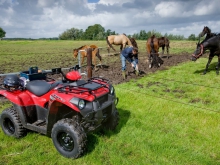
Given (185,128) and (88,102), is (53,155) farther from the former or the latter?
(185,128)

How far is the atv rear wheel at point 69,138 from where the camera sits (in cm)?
314

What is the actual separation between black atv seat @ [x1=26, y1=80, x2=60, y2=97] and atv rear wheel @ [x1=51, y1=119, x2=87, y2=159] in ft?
2.17

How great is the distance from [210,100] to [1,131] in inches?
231

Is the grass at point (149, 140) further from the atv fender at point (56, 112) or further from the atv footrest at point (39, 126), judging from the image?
the atv fender at point (56, 112)

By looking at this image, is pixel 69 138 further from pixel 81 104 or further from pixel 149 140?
pixel 149 140

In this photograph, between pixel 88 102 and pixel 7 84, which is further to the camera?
pixel 7 84

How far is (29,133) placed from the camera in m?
4.14

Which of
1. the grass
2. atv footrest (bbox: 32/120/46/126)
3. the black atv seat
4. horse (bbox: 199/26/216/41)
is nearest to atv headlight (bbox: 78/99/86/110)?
the black atv seat

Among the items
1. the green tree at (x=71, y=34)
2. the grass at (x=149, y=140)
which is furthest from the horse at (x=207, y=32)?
the green tree at (x=71, y=34)

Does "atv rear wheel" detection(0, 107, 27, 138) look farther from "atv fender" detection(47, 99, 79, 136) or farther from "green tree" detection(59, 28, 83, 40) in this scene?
"green tree" detection(59, 28, 83, 40)

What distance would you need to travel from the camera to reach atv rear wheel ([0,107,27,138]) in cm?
382

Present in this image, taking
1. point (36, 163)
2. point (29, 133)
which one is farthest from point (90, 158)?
point (29, 133)

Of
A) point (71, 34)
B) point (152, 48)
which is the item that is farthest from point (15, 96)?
point (71, 34)

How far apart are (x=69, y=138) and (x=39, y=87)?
1.09 m
